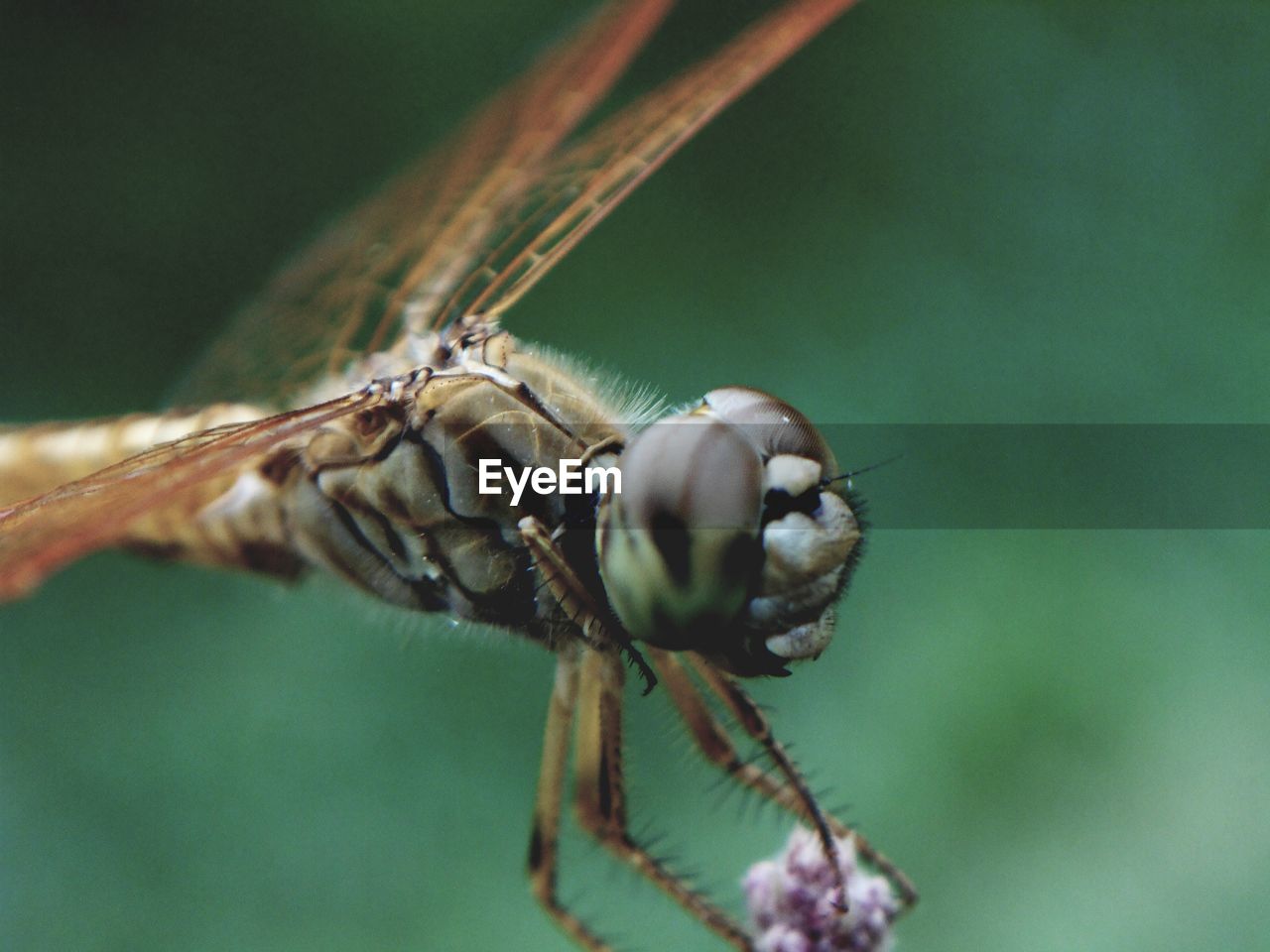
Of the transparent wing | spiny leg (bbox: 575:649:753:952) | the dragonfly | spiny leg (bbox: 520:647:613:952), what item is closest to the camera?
the dragonfly

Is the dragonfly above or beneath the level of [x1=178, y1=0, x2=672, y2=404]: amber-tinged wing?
beneath

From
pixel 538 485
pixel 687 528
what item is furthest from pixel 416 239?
pixel 687 528

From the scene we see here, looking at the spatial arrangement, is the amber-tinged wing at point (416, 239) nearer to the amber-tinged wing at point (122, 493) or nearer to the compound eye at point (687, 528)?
the amber-tinged wing at point (122, 493)

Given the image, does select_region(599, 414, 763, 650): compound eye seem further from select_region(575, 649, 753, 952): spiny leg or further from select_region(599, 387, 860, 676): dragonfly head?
select_region(575, 649, 753, 952): spiny leg
